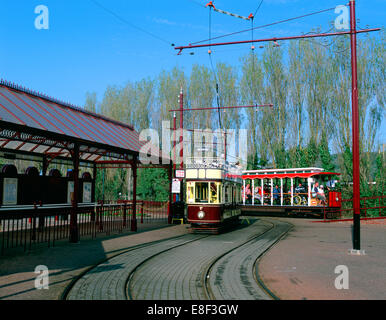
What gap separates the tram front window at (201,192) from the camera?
51.7ft

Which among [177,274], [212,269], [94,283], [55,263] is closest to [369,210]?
[212,269]

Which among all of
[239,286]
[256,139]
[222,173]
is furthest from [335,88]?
[239,286]

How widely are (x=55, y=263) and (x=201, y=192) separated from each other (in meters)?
8.23

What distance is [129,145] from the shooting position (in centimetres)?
1593

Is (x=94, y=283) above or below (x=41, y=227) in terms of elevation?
above

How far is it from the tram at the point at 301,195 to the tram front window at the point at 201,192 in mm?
11467

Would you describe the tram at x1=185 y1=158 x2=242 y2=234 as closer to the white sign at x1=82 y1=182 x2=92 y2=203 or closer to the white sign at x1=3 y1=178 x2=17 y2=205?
the white sign at x1=82 y1=182 x2=92 y2=203

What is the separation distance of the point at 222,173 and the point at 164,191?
2172 cm

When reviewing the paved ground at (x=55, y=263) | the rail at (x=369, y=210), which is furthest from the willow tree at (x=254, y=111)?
the paved ground at (x=55, y=263)

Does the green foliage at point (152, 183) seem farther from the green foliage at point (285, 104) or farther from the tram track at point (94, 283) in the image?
the tram track at point (94, 283)

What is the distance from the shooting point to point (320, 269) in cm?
829

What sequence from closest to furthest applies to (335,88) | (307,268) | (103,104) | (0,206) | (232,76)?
1. (307,268)
2. (0,206)
3. (335,88)
4. (232,76)
5. (103,104)

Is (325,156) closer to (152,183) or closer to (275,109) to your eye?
(275,109)
